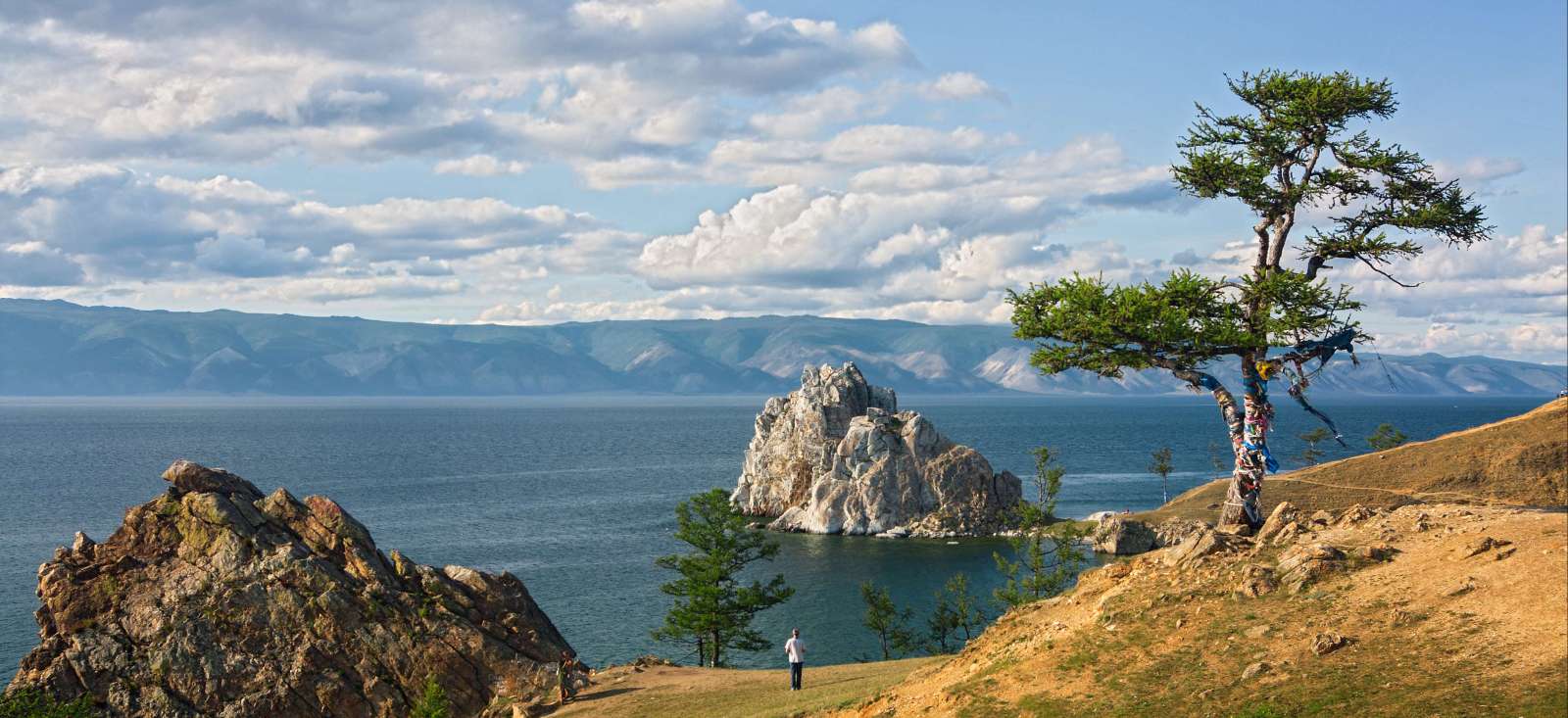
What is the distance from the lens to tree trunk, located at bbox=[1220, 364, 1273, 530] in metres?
38.3

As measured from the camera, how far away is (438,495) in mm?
170500

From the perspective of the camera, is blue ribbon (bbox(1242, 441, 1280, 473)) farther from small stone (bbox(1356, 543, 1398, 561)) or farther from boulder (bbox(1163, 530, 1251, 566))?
small stone (bbox(1356, 543, 1398, 561))

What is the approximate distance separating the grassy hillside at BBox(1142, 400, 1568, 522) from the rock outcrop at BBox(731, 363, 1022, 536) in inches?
1556

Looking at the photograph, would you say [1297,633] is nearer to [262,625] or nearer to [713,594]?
[713,594]

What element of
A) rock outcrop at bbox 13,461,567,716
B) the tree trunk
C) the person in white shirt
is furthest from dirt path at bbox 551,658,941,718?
the tree trunk

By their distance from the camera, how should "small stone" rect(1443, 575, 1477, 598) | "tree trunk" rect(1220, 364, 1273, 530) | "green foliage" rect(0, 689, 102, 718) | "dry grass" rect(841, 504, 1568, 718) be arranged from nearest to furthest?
"dry grass" rect(841, 504, 1568, 718)
"small stone" rect(1443, 575, 1477, 598)
"tree trunk" rect(1220, 364, 1273, 530)
"green foliage" rect(0, 689, 102, 718)

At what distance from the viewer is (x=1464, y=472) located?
8644cm

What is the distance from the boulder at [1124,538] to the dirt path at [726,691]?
7646 cm

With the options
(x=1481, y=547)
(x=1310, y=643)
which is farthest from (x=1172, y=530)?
(x=1310, y=643)

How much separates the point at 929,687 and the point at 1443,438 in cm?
7879

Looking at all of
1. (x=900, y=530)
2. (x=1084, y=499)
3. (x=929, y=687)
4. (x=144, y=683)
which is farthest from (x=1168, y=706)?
(x=1084, y=499)

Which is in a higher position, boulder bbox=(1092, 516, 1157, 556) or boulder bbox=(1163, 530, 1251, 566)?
boulder bbox=(1163, 530, 1251, 566)

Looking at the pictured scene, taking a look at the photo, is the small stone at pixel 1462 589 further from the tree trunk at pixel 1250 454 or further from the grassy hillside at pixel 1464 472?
the grassy hillside at pixel 1464 472

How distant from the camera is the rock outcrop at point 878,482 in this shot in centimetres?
14288
